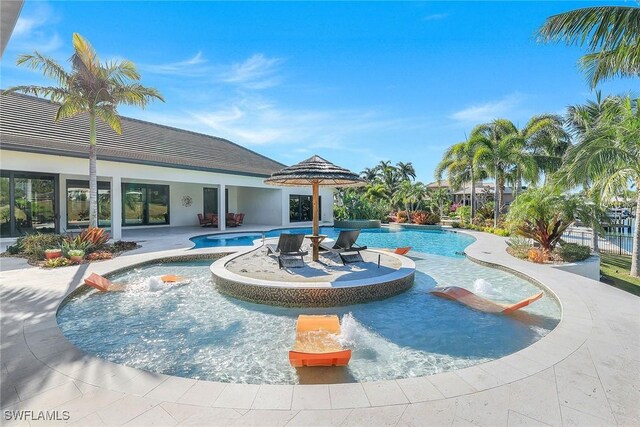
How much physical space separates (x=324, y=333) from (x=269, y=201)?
22.2 metres

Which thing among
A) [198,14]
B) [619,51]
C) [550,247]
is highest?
[198,14]

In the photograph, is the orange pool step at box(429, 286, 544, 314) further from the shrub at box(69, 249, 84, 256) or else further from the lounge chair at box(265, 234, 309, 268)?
the shrub at box(69, 249, 84, 256)

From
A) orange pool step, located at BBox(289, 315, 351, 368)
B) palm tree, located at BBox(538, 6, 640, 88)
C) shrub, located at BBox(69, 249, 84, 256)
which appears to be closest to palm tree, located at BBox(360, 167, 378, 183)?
palm tree, located at BBox(538, 6, 640, 88)

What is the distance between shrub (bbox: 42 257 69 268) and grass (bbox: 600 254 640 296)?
17.0 metres

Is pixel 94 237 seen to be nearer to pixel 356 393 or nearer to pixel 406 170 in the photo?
pixel 356 393

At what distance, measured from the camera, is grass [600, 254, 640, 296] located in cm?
921

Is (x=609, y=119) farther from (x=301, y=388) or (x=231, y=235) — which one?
(x=231, y=235)

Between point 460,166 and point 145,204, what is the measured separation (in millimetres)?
25239

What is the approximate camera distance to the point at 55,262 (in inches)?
379

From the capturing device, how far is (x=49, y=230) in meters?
14.9

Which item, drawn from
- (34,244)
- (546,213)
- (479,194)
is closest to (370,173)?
(479,194)

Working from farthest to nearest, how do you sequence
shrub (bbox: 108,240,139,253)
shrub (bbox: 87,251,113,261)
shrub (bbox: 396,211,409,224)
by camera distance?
shrub (bbox: 396,211,409,224), shrub (bbox: 108,240,139,253), shrub (bbox: 87,251,113,261)

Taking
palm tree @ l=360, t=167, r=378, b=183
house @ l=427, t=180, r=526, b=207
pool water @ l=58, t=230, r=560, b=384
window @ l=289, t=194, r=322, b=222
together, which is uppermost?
palm tree @ l=360, t=167, r=378, b=183

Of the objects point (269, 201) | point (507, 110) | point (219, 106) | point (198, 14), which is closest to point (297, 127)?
point (219, 106)
